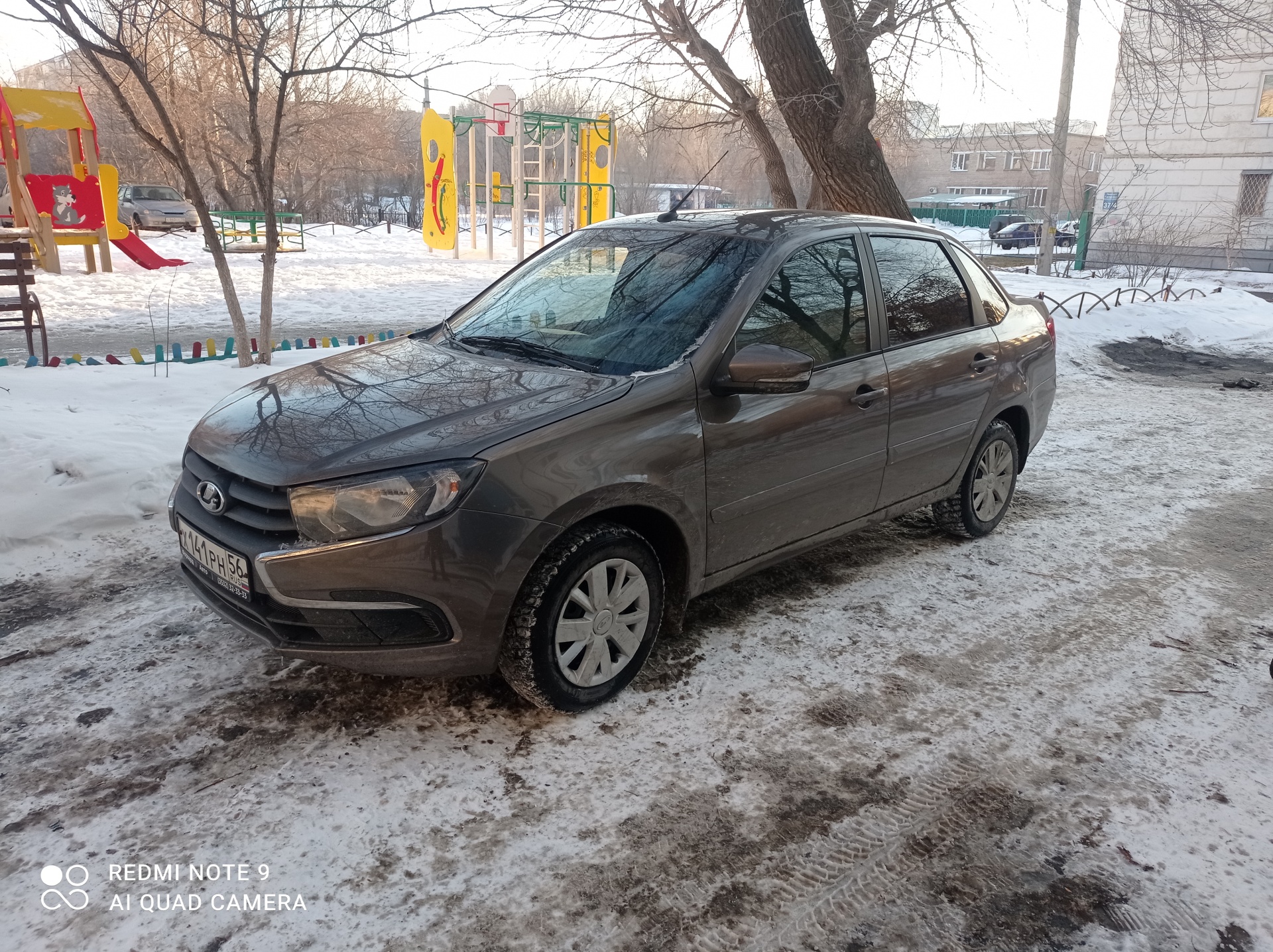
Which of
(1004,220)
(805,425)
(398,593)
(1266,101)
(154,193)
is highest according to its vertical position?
(1266,101)

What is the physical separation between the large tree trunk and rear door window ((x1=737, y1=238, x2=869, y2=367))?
5.14 m

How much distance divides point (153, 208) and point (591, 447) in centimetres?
3269

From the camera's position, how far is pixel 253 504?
9.59 feet

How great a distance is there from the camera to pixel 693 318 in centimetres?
354

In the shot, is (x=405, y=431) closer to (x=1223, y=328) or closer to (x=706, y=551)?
(x=706, y=551)

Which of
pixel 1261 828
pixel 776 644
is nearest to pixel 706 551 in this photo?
pixel 776 644

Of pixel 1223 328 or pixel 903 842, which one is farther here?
pixel 1223 328

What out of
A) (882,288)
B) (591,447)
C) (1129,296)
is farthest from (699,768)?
(1129,296)

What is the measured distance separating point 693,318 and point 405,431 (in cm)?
123

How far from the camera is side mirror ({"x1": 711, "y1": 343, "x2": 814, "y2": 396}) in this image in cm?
329

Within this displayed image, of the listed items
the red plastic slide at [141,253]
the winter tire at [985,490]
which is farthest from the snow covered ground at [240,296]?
the winter tire at [985,490]

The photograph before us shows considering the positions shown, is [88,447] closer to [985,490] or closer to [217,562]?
[217,562]

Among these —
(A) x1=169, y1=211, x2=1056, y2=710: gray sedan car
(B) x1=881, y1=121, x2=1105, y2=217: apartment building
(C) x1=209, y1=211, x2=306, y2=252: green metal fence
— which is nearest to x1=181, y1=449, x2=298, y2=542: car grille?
(A) x1=169, y1=211, x2=1056, y2=710: gray sedan car

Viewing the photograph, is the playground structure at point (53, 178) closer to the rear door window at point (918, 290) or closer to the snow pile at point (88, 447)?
the snow pile at point (88, 447)
